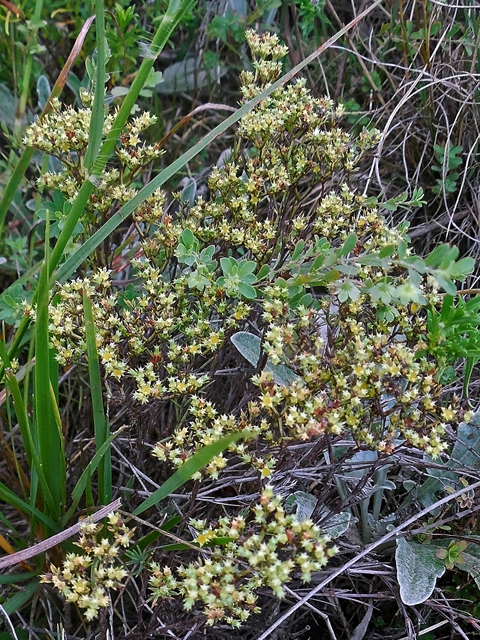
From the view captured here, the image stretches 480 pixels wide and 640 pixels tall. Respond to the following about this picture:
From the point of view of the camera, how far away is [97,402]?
1.29m

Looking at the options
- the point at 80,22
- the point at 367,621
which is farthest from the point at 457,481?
the point at 80,22

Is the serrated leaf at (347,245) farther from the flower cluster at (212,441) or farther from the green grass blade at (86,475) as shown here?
the green grass blade at (86,475)

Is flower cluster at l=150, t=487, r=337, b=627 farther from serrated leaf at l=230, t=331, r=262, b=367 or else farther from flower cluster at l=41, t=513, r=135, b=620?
serrated leaf at l=230, t=331, r=262, b=367

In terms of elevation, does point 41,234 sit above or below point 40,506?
above

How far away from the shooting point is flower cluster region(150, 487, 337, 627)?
3.36ft

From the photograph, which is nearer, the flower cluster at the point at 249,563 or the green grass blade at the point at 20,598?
the flower cluster at the point at 249,563

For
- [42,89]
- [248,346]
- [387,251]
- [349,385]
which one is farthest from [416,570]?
[42,89]

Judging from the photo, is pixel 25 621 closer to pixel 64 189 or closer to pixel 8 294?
pixel 8 294

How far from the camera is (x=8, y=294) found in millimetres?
1642

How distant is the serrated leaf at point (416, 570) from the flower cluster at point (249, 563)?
1.16ft

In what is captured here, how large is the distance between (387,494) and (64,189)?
115cm

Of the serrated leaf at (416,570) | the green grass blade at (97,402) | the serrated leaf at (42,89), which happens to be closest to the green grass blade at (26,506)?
the green grass blade at (97,402)

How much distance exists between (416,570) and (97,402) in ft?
2.54

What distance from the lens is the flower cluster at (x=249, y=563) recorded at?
1.03m
